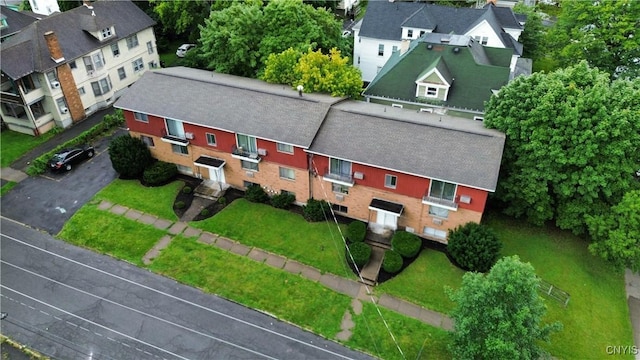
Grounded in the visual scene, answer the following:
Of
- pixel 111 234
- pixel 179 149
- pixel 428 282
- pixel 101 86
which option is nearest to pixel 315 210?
pixel 428 282

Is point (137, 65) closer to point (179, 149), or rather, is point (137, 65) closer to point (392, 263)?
point (179, 149)

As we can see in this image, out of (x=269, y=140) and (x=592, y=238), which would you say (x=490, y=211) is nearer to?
(x=592, y=238)

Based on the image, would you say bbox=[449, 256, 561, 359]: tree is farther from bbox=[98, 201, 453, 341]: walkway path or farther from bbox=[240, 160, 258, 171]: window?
bbox=[240, 160, 258, 171]: window

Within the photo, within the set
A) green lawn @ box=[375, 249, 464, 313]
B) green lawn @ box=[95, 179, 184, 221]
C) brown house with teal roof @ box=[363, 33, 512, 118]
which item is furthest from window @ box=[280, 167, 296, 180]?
brown house with teal roof @ box=[363, 33, 512, 118]

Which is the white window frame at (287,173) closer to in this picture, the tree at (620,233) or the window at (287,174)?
the window at (287,174)

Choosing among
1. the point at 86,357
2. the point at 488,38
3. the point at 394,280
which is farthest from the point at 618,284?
the point at 86,357
